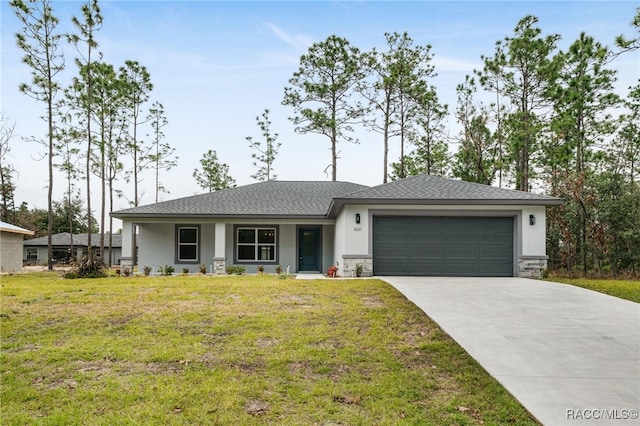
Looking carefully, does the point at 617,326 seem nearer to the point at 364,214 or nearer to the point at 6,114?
the point at 364,214

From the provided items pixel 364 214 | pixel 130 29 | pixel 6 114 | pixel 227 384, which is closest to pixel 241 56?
pixel 130 29

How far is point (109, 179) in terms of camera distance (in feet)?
88.2

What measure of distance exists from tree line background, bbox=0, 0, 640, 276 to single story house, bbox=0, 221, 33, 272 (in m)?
1.56

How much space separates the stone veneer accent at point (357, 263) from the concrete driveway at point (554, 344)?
10.9 feet

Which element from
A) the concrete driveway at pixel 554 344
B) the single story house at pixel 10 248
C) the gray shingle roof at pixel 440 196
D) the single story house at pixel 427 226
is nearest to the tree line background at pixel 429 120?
the single story house at pixel 10 248

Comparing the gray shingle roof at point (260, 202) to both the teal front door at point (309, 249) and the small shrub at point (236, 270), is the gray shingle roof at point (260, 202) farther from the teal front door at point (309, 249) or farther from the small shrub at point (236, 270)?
the small shrub at point (236, 270)

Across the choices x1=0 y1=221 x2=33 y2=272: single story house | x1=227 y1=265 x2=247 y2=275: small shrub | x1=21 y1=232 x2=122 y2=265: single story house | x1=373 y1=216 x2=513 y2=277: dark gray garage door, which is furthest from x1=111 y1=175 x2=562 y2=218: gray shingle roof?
x1=21 y1=232 x2=122 y2=265: single story house

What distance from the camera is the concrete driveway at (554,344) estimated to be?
3.62m

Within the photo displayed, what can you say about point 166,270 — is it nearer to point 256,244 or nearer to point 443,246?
point 256,244

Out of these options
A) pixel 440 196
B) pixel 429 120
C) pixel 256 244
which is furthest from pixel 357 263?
pixel 429 120

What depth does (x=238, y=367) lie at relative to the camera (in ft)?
14.8

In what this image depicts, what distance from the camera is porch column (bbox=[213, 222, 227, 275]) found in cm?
1594

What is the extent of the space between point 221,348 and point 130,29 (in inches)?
444

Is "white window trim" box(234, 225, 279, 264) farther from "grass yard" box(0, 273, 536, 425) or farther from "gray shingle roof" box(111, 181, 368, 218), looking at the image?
"grass yard" box(0, 273, 536, 425)
